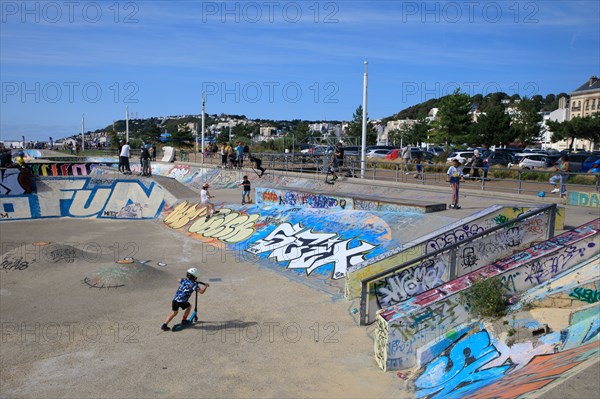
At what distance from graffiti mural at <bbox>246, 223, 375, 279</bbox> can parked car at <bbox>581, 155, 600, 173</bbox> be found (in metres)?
20.5

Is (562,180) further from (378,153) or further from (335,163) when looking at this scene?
(378,153)

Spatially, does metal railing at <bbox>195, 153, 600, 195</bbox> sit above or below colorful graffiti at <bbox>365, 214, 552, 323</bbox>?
above

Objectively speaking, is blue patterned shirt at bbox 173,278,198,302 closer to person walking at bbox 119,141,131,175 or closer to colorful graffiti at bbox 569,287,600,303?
colorful graffiti at bbox 569,287,600,303

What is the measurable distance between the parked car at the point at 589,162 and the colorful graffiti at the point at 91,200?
25.4m

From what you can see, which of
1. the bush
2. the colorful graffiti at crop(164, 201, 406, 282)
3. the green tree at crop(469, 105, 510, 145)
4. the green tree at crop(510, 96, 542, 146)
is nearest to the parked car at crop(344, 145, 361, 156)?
the green tree at crop(469, 105, 510, 145)

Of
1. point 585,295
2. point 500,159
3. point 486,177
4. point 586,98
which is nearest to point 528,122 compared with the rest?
point 586,98

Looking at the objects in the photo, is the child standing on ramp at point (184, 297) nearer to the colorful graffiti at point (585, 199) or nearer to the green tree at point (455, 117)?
the colorful graffiti at point (585, 199)

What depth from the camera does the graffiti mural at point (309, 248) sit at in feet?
48.5

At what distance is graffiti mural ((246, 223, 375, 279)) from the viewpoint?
14773mm

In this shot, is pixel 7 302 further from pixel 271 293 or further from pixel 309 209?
pixel 309 209

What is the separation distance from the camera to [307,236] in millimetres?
17156

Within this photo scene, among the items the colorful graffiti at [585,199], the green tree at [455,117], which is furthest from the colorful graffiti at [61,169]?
the green tree at [455,117]

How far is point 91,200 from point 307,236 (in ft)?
55.5

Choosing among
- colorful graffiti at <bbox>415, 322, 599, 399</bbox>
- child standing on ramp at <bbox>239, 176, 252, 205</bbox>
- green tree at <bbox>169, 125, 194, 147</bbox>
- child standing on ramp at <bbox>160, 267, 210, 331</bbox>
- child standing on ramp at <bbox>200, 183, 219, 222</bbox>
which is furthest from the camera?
green tree at <bbox>169, 125, 194, 147</bbox>
